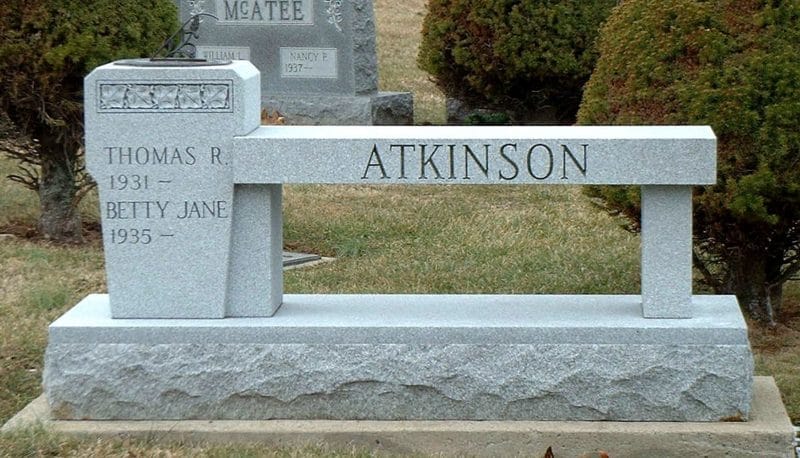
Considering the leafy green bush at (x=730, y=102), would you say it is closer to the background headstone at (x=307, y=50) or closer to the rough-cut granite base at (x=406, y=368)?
the rough-cut granite base at (x=406, y=368)

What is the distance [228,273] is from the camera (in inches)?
204

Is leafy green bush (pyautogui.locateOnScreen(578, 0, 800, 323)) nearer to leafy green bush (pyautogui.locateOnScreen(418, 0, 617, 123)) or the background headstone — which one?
leafy green bush (pyautogui.locateOnScreen(418, 0, 617, 123))

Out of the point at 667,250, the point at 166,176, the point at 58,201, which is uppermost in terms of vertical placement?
the point at 166,176

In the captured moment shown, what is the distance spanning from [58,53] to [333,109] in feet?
17.5

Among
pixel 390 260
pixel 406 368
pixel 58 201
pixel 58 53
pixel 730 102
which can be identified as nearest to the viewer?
pixel 406 368

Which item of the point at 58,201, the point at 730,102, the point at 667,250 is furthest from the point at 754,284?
the point at 58,201

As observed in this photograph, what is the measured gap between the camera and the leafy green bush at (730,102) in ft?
20.3

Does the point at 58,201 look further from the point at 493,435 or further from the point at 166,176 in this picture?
the point at 493,435

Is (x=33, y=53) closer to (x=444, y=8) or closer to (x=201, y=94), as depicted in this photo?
(x=201, y=94)

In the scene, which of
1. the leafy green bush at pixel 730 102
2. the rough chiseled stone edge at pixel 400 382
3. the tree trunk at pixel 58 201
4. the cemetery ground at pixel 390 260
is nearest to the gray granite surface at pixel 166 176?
the cemetery ground at pixel 390 260

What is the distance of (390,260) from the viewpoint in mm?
8289

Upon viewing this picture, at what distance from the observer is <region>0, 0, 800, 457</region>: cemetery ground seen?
6.06 m

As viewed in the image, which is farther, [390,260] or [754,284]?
[390,260]

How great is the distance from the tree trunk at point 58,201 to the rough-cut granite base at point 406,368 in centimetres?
356
